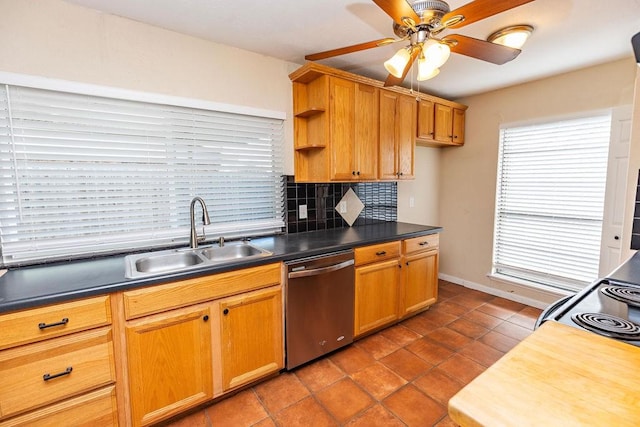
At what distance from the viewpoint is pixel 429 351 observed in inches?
91.9

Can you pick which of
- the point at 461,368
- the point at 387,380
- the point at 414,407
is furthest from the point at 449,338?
the point at 414,407

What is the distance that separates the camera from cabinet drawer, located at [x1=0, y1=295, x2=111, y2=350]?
121 cm

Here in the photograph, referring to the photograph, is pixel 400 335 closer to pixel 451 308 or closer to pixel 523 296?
pixel 451 308

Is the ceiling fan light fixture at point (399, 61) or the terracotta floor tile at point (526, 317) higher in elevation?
the ceiling fan light fixture at point (399, 61)

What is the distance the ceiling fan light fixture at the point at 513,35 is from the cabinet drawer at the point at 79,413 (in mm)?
3134

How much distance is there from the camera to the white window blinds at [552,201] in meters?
2.72

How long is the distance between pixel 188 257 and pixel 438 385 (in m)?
1.91

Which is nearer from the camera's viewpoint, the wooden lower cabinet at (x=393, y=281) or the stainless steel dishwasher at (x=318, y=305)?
the stainless steel dishwasher at (x=318, y=305)

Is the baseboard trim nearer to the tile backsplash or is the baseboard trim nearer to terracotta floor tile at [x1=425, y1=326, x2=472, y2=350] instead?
terracotta floor tile at [x1=425, y1=326, x2=472, y2=350]

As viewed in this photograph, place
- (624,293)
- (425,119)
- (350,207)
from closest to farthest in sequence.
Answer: (624,293), (350,207), (425,119)

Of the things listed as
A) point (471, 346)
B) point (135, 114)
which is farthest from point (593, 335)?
point (135, 114)

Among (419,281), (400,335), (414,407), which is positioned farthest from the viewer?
(419,281)

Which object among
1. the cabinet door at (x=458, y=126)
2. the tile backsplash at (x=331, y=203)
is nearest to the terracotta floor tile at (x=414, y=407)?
the tile backsplash at (x=331, y=203)

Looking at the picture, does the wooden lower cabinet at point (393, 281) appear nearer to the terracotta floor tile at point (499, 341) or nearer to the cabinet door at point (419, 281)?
the cabinet door at point (419, 281)
